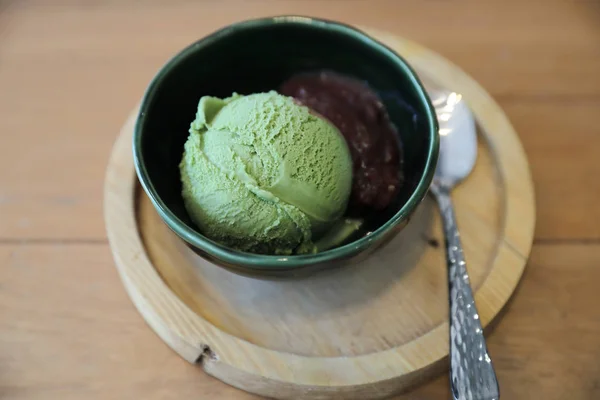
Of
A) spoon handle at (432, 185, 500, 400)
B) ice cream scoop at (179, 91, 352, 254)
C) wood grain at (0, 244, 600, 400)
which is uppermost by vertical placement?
ice cream scoop at (179, 91, 352, 254)

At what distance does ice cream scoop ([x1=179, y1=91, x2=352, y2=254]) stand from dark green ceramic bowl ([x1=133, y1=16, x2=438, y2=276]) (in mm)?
45

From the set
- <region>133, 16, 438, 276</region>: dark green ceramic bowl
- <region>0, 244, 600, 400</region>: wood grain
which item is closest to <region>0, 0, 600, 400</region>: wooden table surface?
<region>0, 244, 600, 400</region>: wood grain

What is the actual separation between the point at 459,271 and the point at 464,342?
11 centimetres

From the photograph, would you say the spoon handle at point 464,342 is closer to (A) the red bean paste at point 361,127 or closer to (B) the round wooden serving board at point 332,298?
(B) the round wooden serving board at point 332,298

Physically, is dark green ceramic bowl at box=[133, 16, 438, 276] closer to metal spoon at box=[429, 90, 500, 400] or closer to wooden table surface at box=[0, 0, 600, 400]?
metal spoon at box=[429, 90, 500, 400]

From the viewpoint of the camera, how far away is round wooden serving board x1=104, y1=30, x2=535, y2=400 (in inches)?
24.4

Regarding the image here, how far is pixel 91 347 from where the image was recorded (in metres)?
0.68

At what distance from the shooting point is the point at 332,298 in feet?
2.26

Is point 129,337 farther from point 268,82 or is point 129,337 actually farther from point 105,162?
point 268,82

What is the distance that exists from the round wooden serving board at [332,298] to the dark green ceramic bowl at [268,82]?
7 centimetres

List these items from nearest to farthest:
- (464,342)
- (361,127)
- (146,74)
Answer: (464,342) < (361,127) < (146,74)

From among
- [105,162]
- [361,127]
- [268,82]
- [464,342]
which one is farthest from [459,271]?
[105,162]

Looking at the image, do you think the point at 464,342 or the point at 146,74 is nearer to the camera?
the point at 464,342

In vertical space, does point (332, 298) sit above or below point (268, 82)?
below
